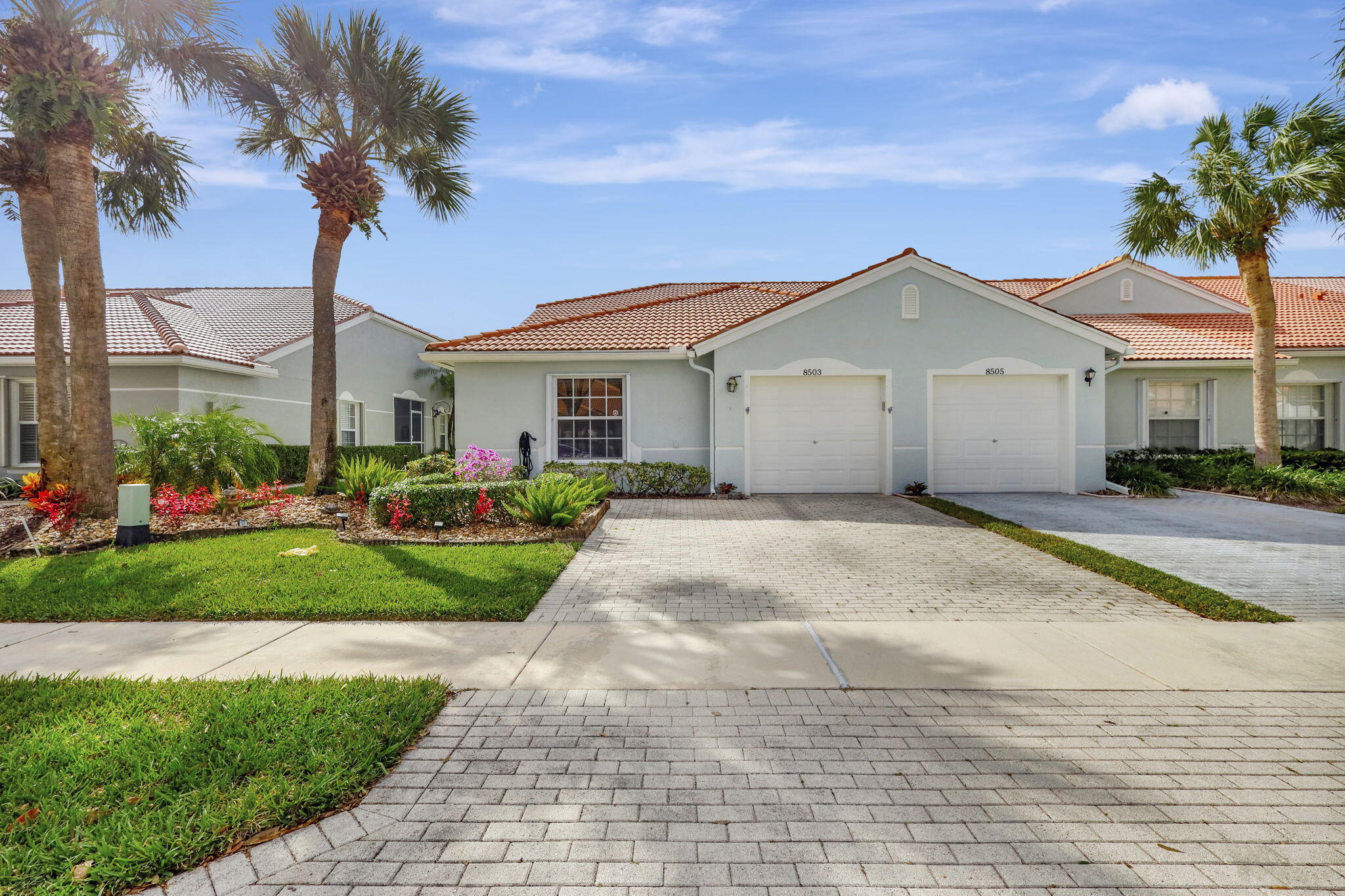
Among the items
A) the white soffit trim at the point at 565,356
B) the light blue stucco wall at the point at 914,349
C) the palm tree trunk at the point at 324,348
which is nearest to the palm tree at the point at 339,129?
the palm tree trunk at the point at 324,348

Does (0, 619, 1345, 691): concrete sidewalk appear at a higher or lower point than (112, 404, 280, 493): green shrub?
lower

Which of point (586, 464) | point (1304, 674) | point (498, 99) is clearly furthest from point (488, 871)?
point (498, 99)

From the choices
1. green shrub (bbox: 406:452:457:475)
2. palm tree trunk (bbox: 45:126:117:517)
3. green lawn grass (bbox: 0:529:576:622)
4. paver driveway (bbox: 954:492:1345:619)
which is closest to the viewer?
green lawn grass (bbox: 0:529:576:622)

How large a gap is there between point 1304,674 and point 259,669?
6830 mm

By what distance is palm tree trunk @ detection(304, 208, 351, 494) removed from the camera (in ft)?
42.3

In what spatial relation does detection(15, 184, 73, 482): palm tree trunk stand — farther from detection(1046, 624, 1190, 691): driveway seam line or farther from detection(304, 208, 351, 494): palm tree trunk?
detection(1046, 624, 1190, 691): driveway seam line

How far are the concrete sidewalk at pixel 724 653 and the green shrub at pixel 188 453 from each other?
6.15 m

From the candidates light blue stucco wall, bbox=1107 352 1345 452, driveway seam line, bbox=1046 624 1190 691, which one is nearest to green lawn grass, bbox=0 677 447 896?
driveway seam line, bbox=1046 624 1190 691

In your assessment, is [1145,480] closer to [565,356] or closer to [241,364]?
[565,356]

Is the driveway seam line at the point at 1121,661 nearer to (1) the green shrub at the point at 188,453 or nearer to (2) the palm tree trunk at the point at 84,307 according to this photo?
(1) the green shrub at the point at 188,453

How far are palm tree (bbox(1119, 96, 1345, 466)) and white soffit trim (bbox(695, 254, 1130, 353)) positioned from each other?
113 inches

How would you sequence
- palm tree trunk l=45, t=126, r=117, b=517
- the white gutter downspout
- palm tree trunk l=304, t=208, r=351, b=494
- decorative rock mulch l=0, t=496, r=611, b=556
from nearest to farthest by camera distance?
decorative rock mulch l=0, t=496, r=611, b=556
palm tree trunk l=45, t=126, r=117, b=517
palm tree trunk l=304, t=208, r=351, b=494
the white gutter downspout

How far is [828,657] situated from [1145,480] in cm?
1217

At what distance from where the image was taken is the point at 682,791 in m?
2.90
